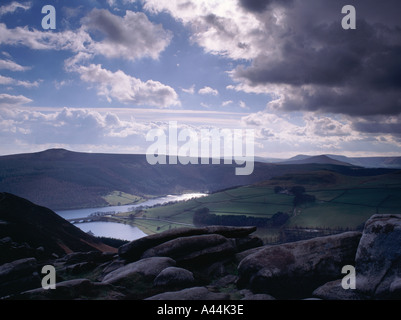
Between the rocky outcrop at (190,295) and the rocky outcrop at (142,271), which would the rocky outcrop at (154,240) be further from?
the rocky outcrop at (190,295)

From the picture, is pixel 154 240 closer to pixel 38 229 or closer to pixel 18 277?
pixel 18 277

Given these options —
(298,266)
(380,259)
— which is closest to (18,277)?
(298,266)

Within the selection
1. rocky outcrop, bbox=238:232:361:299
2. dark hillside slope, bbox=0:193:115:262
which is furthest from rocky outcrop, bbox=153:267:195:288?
dark hillside slope, bbox=0:193:115:262

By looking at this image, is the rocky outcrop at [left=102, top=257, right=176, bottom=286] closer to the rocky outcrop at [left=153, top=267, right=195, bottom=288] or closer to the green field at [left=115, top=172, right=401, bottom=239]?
the rocky outcrop at [left=153, top=267, right=195, bottom=288]

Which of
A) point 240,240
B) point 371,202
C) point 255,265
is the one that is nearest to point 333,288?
point 255,265

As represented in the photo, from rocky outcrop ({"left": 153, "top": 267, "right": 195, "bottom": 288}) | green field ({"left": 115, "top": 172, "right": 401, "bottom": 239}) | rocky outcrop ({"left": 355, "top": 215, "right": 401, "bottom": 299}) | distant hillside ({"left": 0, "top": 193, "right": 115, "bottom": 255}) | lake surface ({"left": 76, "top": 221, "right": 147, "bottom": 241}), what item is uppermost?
rocky outcrop ({"left": 355, "top": 215, "right": 401, "bottom": 299})

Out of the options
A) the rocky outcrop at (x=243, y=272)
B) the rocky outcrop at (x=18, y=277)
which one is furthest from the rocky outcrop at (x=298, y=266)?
the rocky outcrop at (x=18, y=277)

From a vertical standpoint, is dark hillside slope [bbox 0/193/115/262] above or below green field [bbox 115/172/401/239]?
above
